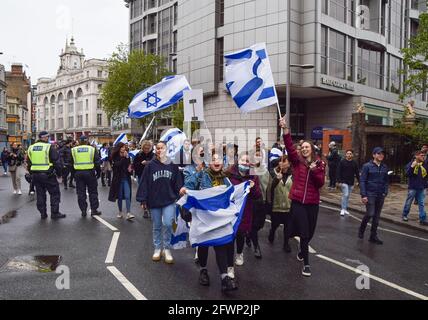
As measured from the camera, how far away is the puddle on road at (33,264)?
224 inches

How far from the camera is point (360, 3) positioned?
33969 millimetres

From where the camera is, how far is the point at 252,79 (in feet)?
26.4

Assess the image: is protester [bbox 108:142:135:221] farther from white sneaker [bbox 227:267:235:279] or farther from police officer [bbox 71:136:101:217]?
white sneaker [bbox 227:267:235:279]

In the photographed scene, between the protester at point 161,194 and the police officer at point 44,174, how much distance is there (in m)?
4.17

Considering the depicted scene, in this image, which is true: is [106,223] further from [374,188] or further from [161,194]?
[374,188]

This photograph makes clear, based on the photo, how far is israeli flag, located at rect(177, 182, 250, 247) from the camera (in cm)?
523

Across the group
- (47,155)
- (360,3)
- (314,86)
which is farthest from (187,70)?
(47,155)

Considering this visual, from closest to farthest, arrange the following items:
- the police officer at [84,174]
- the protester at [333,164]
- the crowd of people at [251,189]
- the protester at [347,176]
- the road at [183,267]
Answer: the road at [183,267] → the crowd of people at [251,189] → the police officer at [84,174] → the protester at [347,176] → the protester at [333,164]

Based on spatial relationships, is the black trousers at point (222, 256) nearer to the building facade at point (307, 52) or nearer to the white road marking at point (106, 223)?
the white road marking at point (106, 223)

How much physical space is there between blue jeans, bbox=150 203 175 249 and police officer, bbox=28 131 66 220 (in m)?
4.14

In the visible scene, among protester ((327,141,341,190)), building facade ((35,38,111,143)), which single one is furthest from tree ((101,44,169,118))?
building facade ((35,38,111,143))

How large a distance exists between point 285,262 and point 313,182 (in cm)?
140

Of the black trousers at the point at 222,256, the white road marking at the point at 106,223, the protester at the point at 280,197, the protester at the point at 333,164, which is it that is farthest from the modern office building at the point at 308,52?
the black trousers at the point at 222,256
